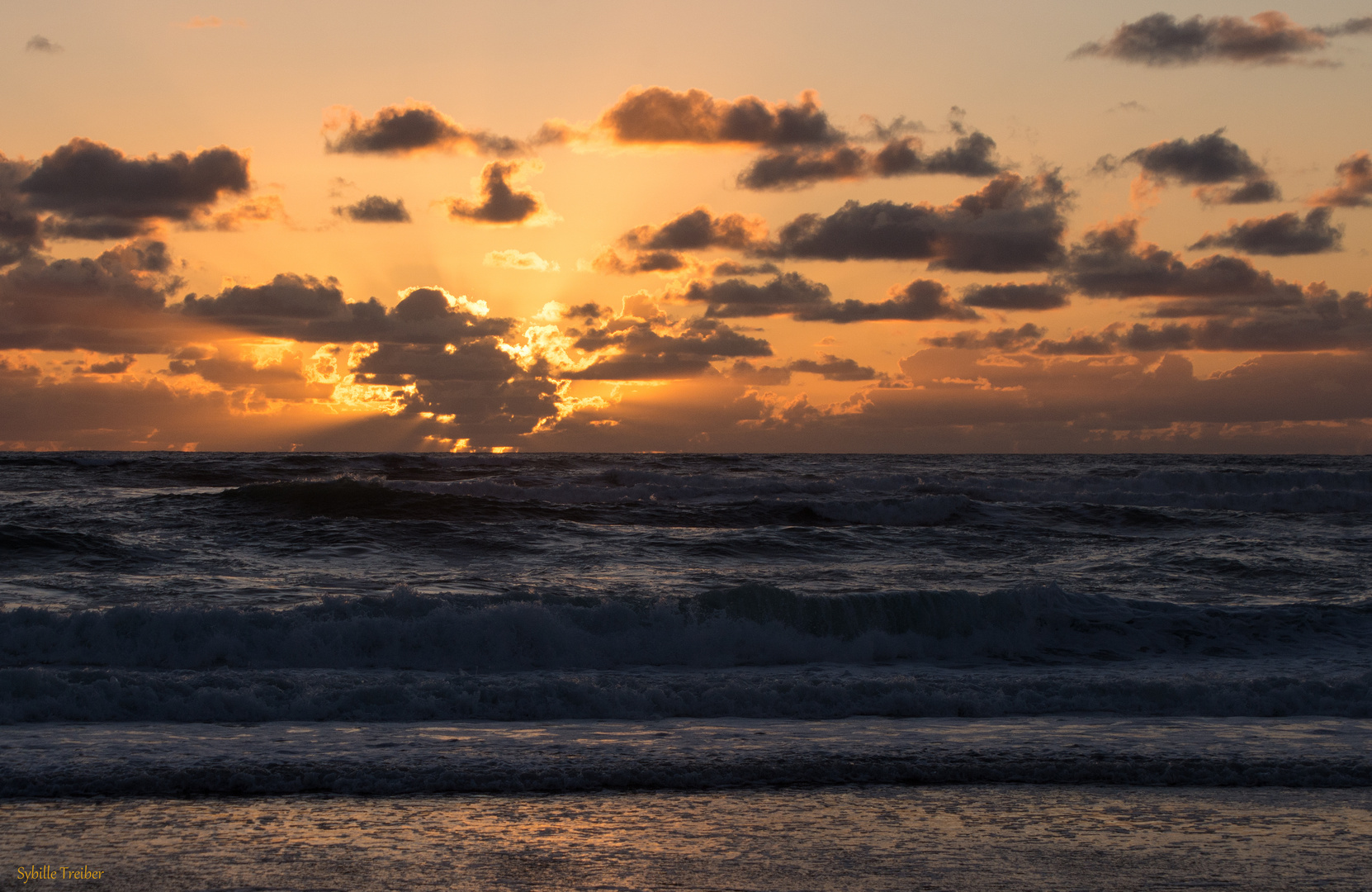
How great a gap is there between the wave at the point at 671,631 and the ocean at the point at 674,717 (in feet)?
0.16

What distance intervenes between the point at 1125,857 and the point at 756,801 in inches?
97.6

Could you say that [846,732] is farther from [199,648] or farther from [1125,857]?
[199,648]

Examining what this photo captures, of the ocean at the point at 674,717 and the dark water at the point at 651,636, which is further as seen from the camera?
the dark water at the point at 651,636

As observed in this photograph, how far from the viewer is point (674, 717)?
993 cm

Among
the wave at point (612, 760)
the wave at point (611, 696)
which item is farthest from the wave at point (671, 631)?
the wave at point (612, 760)

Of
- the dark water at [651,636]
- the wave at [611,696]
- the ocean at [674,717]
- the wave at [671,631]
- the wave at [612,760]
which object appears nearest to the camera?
the ocean at [674,717]

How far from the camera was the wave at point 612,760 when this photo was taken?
295 inches

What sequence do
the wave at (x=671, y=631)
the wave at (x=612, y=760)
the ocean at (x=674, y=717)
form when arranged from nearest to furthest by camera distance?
1. the ocean at (x=674, y=717)
2. the wave at (x=612, y=760)
3. the wave at (x=671, y=631)

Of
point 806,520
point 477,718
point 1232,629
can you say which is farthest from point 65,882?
point 806,520

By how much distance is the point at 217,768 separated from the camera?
7.59 metres

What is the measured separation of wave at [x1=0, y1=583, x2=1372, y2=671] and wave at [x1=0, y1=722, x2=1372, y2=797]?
340cm

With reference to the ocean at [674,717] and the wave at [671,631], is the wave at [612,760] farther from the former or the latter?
the wave at [671,631]

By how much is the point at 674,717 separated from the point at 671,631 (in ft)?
11.4

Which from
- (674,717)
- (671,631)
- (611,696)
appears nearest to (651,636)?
(671,631)
